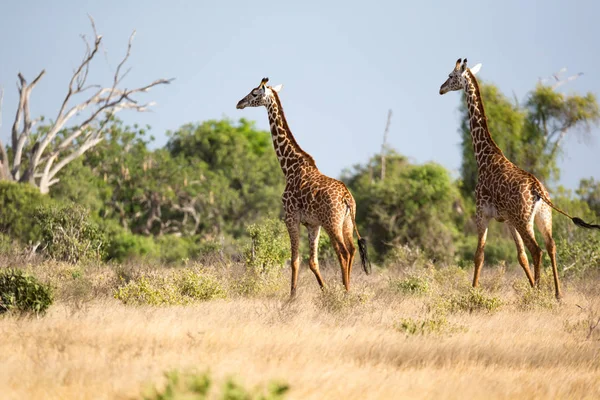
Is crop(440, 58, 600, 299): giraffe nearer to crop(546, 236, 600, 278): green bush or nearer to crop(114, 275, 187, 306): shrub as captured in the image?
crop(114, 275, 187, 306): shrub

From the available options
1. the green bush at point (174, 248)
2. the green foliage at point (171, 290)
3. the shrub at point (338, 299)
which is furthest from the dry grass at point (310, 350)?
the green bush at point (174, 248)

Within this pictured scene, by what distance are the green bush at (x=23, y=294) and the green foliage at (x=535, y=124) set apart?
2538 cm

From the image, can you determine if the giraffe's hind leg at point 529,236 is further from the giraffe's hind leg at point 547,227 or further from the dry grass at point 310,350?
the dry grass at point 310,350

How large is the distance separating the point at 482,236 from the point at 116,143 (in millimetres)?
34709

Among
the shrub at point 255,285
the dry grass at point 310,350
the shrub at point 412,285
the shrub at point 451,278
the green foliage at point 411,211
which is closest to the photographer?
the dry grass at point 310,350

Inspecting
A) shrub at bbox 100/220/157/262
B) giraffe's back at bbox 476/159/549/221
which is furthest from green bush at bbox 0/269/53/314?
shrub at bbox 100/220/157/262

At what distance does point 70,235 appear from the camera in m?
20.6

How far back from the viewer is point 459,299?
12.8 m

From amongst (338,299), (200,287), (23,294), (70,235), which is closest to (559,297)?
(338,299)

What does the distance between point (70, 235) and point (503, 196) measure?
36.0ft

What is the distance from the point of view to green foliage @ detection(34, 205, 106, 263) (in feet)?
66.0

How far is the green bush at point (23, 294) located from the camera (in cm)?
1086

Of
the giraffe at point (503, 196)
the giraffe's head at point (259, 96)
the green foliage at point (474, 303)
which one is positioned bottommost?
the green foliage at point (474, 303)

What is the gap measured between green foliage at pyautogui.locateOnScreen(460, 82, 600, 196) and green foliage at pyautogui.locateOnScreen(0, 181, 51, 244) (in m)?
16.2
